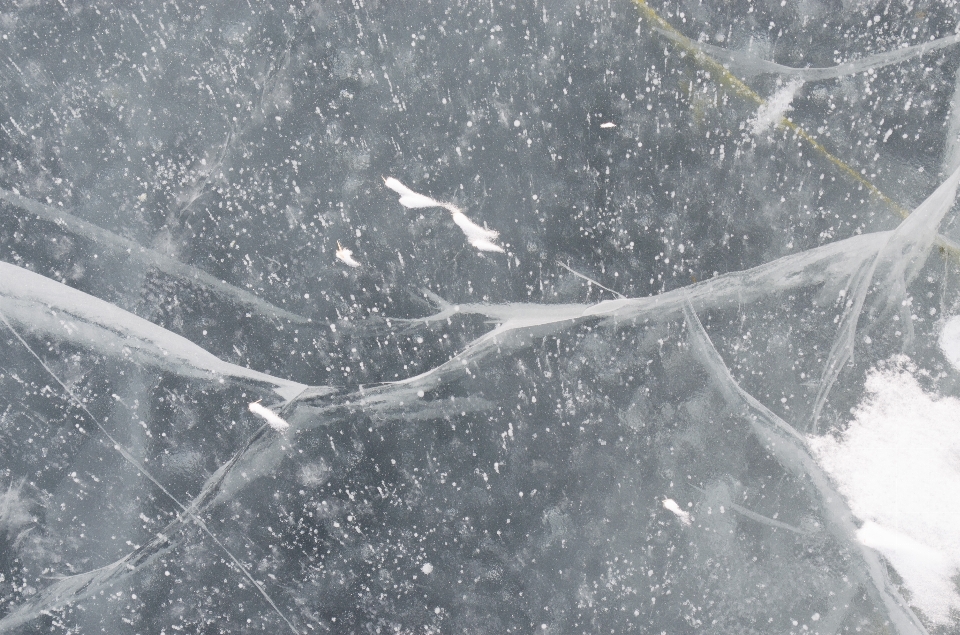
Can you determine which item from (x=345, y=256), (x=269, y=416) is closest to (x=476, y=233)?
(x=345, y=256)

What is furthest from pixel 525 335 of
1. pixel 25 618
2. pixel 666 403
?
pixel 25 618

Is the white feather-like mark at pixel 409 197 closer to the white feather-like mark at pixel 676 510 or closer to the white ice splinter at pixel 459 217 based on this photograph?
the white ice splinter at pixel 459 217

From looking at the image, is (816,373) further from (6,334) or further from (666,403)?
(6,334)

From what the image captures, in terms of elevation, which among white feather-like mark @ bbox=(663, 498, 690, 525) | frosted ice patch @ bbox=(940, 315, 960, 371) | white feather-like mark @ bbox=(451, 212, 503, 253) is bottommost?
white feather-like mark @ bbox=(663, 498, 690, 525)

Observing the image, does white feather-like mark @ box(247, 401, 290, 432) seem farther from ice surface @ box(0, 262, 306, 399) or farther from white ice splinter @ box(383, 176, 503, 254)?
white ice splinter @ box(383, 176, 503, 254)

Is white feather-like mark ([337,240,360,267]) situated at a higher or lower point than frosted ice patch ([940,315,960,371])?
higher

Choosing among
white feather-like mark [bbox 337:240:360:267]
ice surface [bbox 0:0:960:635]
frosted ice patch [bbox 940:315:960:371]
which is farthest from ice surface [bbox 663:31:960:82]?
white feather-like mark [bbox 337:240:360:267]

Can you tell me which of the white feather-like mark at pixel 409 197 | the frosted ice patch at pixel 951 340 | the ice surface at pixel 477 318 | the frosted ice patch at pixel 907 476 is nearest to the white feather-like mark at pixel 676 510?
the ice surface at pixel 477 318
